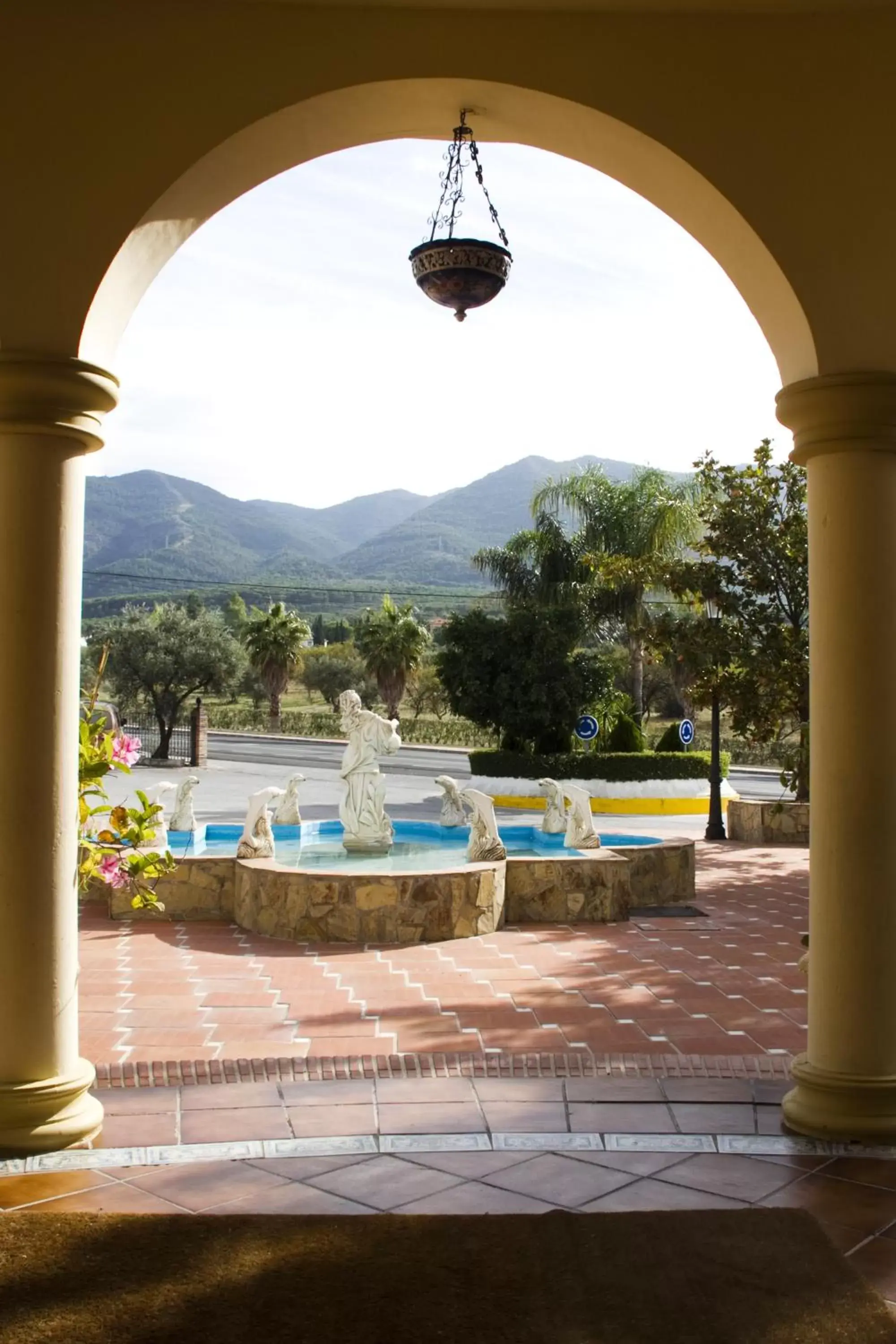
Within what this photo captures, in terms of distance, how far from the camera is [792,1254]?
3098 millimetres

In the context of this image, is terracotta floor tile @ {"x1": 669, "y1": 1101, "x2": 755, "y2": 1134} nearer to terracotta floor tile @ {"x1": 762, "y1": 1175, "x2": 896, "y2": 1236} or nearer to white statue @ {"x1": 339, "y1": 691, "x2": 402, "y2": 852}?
terracotta floor tile @ {"x1": 762, "y1": 1175, "x2": 896, "y2": 1236}

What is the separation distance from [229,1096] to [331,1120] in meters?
0.51

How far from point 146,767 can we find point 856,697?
90.0 feet

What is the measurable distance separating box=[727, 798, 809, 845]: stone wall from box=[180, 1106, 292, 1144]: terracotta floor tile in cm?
1067

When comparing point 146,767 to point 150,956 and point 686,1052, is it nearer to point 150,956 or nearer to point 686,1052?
point 150,956

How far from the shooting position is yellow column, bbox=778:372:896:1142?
13.3ft

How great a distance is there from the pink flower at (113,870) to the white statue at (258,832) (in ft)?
14.7

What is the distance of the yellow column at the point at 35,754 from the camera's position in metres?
3.80

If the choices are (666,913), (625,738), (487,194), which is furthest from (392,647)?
(487,194)

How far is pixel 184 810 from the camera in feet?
37.1

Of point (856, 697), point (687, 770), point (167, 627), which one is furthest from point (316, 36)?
point (167, 627)

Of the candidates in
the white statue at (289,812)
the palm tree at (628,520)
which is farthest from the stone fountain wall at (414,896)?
the palm tree at (628,520)

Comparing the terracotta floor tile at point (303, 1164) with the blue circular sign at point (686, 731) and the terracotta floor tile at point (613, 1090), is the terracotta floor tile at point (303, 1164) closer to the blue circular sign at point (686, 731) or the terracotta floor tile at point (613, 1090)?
the terracotta floor tile at point (613, 1090)

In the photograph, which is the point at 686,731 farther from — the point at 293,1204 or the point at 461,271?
the point at 293,1204
